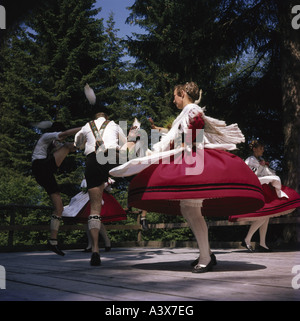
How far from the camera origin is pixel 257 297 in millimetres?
2266

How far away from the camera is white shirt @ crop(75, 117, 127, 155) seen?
486 cm

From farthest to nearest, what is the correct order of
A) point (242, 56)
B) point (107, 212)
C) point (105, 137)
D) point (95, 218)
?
point (242, 56)
point (107, 212)
point (105, 137)
point (95, 218)

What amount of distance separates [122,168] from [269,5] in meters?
7.76

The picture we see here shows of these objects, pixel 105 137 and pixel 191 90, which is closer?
pixel 191 90

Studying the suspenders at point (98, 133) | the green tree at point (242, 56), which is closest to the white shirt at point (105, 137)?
the suspenders at point (98, 133)

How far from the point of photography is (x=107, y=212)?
766 cm

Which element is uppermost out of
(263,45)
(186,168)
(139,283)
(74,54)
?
(74,54)

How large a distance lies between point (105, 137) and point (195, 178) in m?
1.74

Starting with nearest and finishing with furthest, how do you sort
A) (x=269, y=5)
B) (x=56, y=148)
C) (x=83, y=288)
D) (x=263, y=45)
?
(x=83, y=288)
(x=56, y=148)
(x=269, y=5)
(x=263, y=45)

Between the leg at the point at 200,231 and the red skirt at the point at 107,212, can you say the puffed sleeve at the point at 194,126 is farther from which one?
the red skirt at the point at 107,212

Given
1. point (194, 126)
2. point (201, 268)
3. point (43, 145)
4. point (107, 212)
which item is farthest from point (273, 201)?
point (43, 145)

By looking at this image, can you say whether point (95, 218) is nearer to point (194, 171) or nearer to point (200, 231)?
point (200, 231)
